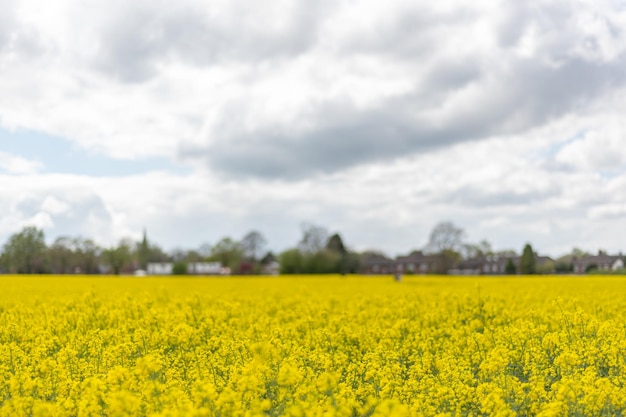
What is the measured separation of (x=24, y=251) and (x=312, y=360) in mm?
86773

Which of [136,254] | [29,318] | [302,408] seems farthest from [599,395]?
[136,254]

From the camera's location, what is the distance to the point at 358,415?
7.67 m

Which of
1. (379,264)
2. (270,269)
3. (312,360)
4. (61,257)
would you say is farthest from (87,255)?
(312,360)

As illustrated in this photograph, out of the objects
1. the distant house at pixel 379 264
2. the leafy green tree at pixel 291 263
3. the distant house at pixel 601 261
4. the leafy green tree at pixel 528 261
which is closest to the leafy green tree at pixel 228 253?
the leafy green tree at pixel 291 263

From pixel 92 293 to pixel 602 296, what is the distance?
1830 cm

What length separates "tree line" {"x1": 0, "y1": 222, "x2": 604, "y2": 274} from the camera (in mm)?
83375

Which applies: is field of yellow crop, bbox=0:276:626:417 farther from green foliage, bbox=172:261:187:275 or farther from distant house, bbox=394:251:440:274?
distant house, bbox=394:251:440:274

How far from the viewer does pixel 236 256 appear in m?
111

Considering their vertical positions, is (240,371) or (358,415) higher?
(240,371)

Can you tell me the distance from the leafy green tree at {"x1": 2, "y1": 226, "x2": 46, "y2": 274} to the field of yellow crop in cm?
7314

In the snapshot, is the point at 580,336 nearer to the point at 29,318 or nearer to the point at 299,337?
the point at 299,337

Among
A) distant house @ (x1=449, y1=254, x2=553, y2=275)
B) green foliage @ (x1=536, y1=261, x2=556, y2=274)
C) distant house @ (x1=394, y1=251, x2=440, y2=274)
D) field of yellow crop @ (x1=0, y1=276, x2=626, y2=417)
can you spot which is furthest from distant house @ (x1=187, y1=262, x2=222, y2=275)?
field of yellow crop @ (x1=0, y1=276, x2=626, y2=417)

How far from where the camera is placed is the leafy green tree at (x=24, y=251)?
276ft

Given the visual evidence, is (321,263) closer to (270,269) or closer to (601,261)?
(270,269)
